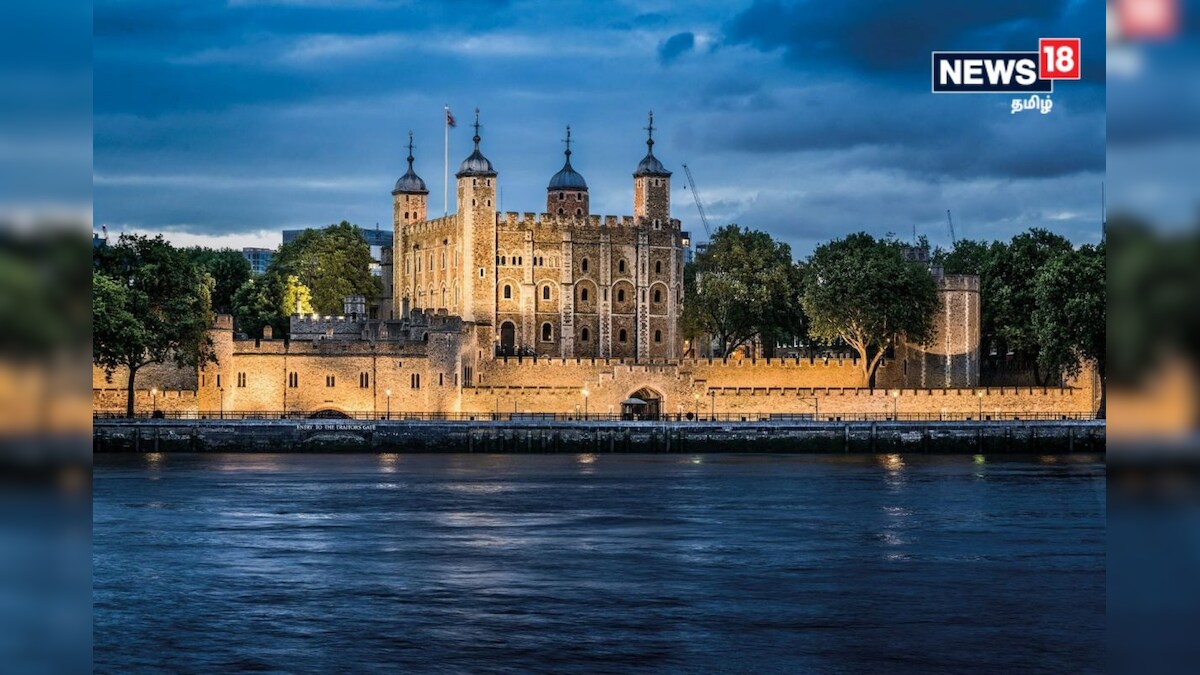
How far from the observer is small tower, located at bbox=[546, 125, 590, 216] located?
104m

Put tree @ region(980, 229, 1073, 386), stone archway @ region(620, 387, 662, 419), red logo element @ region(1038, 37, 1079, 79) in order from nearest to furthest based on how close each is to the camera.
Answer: red logo element @ region(1038, 37, 1079, 79)
stone archway @ region(620, 387, 662, 419)
tree @ region(980, 229, 1073, 386)

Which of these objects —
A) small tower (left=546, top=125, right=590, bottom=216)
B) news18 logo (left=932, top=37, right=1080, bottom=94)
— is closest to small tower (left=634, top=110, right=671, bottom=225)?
small tower (left=546, top=125, right=590, bottom=216)

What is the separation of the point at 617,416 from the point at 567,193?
26.5 metres

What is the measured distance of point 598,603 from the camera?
27.5 meters

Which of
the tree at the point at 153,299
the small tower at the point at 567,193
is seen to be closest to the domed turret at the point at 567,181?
the small tower at the point at 567,193

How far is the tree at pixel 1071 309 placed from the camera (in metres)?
71.2

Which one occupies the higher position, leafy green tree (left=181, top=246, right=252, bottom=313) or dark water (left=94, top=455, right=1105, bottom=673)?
leafy green tree (left=181, top=246, right=252, bottom=313)

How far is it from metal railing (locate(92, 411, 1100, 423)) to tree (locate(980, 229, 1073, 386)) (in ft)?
18.4

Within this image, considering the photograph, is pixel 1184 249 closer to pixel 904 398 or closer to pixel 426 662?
pixel 426 662

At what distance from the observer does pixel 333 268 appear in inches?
4171

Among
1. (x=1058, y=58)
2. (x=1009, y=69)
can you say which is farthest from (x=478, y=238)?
(x=1058, y=58)

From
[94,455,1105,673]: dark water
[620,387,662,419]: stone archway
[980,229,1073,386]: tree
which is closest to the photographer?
[94,455,1105,673]: dark water

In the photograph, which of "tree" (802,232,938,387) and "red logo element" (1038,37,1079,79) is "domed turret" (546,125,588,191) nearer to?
"tree" (802,232,938,387)

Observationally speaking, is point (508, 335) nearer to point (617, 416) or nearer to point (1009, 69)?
point (617, 416)
